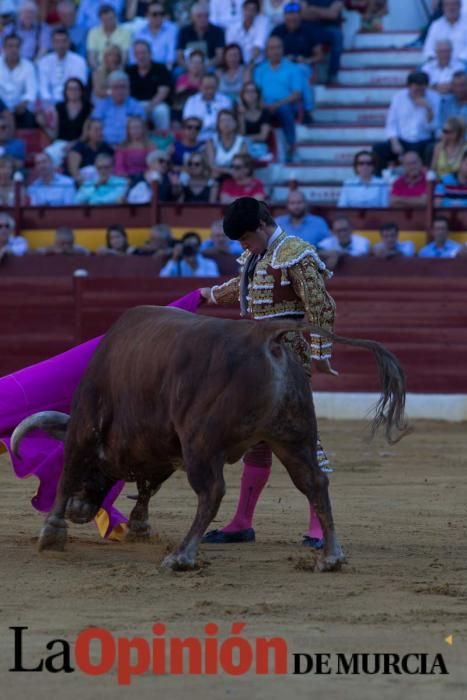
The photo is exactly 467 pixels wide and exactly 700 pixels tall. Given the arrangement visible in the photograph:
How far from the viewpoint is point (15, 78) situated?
12234 mm

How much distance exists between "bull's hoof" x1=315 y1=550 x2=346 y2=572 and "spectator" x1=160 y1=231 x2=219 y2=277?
5.63 meters

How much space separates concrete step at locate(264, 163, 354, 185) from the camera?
11.3m

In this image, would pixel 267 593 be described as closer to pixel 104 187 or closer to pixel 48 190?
pixel 104 187

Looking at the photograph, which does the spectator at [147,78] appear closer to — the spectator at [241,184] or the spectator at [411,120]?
the spectator at [241,184]

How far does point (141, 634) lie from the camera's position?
3.49 m

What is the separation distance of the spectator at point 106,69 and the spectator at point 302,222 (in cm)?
283

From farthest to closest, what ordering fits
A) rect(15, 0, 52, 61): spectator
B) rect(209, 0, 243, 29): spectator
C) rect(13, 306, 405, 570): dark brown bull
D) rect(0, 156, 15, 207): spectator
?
rect(15, 0, 52, 61): spectator → rect(209, 0, 243, 29): spectator → rect(0, 156, 15, 207): spectator → rect(13, 306, 405, 570): dark brown bull

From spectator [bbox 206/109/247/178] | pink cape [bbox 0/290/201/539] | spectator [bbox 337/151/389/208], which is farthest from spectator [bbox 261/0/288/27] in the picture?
pink cape [bbox 0/290/201/539]

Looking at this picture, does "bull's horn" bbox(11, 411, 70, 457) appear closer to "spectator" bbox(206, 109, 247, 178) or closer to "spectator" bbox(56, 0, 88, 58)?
"spectator" bbox(206, 109, 247, 178)

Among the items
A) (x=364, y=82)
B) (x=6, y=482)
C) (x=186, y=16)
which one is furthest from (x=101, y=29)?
(x=6, y=482)

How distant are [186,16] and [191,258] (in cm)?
385

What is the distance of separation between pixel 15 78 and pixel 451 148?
4.20 m

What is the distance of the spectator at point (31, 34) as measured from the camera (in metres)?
12.8

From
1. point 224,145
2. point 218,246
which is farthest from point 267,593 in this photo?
point 224,145
